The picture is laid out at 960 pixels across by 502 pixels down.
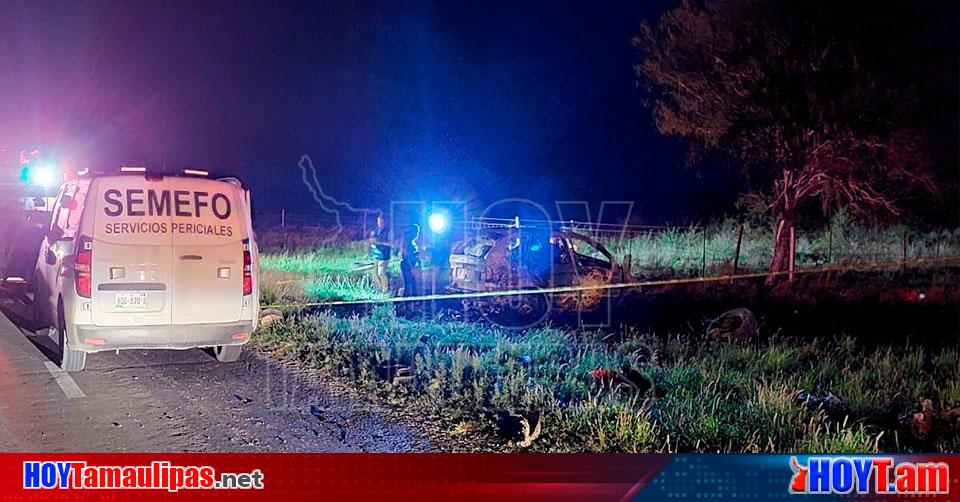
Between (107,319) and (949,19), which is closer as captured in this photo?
(107,319)

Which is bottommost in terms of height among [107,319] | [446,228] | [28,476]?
[28,476]

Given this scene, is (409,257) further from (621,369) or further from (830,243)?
(830,243)

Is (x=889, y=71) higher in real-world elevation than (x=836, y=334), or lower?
higher

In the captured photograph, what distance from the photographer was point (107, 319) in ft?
15.6

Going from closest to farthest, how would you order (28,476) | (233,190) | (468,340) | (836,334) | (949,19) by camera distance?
(28,476) < (233,190) < (949,19) < (468,340) < (836,334)

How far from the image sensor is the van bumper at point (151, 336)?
188 inches

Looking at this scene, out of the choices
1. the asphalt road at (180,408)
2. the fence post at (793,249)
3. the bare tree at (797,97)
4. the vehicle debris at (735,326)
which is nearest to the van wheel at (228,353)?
the asphalt road at (180,408)

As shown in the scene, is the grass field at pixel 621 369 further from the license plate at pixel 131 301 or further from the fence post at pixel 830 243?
the fence post at pixel 830 243

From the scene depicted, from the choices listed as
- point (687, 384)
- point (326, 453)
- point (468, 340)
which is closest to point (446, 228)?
point (468, 340)

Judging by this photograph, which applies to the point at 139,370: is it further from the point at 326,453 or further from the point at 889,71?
the point at 889,71

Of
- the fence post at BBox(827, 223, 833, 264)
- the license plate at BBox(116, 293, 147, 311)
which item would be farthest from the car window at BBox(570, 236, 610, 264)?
the license plate at BBox(116, 293, 147, 311)

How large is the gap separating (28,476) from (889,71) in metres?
7.80

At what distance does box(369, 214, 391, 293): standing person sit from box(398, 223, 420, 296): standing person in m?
0.16

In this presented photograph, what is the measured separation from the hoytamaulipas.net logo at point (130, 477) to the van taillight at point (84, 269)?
120 cm
